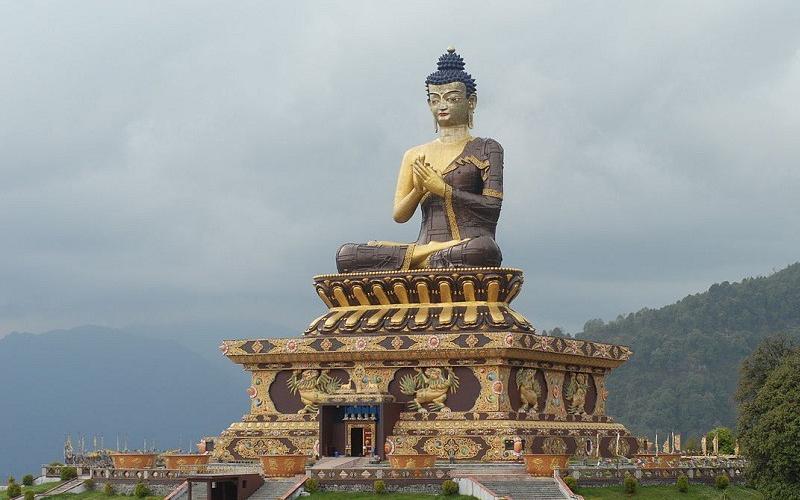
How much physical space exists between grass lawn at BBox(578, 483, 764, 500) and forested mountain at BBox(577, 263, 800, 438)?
43060 mm

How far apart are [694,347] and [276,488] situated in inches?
2466

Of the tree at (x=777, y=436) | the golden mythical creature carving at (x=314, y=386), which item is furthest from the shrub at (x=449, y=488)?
the tree at (x=777, y=436)

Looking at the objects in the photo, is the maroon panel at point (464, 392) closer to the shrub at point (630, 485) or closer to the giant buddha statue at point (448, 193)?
the giant buddha statue at point (448, 193)

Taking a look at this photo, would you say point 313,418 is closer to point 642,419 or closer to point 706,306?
point 642,419

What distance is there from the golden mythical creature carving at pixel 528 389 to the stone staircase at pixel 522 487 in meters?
3.94

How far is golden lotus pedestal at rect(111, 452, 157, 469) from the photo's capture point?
1201 inches

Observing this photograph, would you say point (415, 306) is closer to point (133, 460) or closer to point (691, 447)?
point (133, 460)

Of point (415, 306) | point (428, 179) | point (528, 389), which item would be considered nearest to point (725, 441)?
point (528, 389)

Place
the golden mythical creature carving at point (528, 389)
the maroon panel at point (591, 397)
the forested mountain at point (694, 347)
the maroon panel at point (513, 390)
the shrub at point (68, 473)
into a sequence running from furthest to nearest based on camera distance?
the forested mountain at point (694, 347), the maroon panel at point (591, 397), the golden mythical creature carving at point (528, 389), the maroon panel at point (513, 390), the shrub at point (68, 473)

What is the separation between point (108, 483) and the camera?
29969 millimetres

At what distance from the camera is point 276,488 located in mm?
28062

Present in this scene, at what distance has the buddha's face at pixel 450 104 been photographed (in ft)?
115

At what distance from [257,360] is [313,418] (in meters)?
2.18

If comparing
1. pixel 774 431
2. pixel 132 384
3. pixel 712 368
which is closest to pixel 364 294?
pixel 774 431
